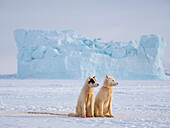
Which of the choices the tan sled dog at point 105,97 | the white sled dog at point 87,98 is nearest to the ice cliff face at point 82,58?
the tan sled dog at point 105,97

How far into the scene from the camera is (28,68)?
3366 centimetres

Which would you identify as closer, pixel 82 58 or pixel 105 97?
pixel 105 97

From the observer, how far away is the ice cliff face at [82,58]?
32.2m

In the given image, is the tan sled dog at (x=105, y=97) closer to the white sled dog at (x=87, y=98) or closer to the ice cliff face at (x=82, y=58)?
the white sled dog at (x=87, y=98)

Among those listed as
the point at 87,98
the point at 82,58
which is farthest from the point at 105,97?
the point at 82,58

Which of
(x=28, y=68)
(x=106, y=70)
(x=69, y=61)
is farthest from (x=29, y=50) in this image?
(x=106, y=70)

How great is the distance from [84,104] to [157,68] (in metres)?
29.4

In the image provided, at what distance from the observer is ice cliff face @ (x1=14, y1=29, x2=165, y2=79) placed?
105 ft

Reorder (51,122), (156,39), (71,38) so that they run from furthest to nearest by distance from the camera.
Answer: (71,38) → (156,39) → (51,122)

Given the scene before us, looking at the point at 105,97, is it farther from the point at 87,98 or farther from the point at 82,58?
the point at 82,58

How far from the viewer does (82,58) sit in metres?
32.1

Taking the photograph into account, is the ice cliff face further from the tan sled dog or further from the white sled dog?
the white sled dog

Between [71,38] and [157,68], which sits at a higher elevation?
[71,38]

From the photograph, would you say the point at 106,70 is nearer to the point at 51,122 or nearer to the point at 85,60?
the point at 85,60
